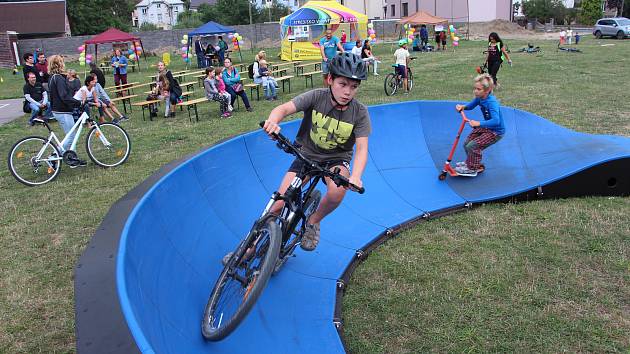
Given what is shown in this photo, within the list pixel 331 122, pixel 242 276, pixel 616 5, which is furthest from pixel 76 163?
pixel 616 5

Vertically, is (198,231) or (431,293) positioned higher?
(198,231)

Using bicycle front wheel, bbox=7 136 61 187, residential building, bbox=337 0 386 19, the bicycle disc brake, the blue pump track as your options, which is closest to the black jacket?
bicycle front wheel, bbox=7 136 61 187

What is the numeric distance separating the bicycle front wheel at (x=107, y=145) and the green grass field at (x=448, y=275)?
0.32m

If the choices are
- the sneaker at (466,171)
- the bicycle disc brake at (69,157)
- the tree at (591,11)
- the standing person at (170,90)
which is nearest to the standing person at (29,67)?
the standing person at (170,90)

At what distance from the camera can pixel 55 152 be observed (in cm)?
859

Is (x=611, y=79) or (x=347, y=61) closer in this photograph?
(x=347, y=61)

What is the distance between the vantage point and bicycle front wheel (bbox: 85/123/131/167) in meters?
8.95

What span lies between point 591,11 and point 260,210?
6319 centimetres

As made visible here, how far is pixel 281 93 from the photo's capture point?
60.6 ft

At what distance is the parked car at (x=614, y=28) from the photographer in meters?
35.3

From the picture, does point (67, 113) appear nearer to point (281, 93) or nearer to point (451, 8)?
point (281, 93)

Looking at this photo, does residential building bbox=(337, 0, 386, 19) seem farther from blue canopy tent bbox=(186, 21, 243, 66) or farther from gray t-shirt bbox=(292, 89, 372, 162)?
gray t-shirt bbox=(292, 89, 372, 162)

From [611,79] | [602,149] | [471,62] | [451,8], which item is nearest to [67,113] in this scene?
[602,149]

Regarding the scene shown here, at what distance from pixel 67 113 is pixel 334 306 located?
23.8ft
